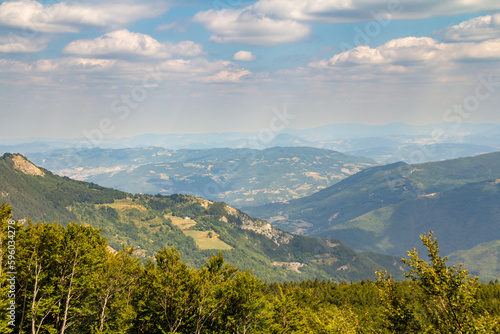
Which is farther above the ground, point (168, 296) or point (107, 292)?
point (168, 296)

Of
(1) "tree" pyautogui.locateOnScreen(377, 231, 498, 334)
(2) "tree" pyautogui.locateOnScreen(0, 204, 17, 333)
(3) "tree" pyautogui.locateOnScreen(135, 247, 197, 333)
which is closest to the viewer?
(1) "tree" pyautogui.locateOnScreen(377, 231, 498, 334)

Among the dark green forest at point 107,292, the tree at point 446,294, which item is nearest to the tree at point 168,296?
the dark green forest at point 107,292

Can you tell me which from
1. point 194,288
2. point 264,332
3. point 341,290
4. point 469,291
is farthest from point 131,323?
point 341,290

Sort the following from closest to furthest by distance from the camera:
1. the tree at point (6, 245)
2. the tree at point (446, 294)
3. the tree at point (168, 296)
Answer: the tree at point (446, 294), the tree at point (6, 245), the tree at point (168, 296)

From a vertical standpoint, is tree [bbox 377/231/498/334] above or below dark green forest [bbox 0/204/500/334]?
above

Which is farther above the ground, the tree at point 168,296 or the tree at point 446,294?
the tree at point 446,294

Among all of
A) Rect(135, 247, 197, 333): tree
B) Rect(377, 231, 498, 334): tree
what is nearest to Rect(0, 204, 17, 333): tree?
Rect(135, 247, 197, 333): tree

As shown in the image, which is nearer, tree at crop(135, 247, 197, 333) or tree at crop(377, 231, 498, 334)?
tree at crop(377, 231, 498, 334)

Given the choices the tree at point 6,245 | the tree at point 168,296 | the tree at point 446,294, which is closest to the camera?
the tree at point 446,294

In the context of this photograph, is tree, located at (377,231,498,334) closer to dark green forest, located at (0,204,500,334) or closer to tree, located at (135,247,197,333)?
dark green forest, located at (0,204,500,334)

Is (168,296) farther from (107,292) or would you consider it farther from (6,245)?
(6,245)

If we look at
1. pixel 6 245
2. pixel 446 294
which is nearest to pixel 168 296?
pixel 6 245

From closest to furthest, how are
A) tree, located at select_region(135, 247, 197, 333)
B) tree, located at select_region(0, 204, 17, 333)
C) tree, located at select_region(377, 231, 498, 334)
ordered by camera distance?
1. tree, located at select_region(377, 231, 498, 334)
2. tree, located at select_region(0, 204, 17, 333)
3. tree, located at select_region(135, 247, 197, 333)

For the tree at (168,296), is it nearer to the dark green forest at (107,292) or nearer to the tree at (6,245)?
the dark green forest at (107,292)
